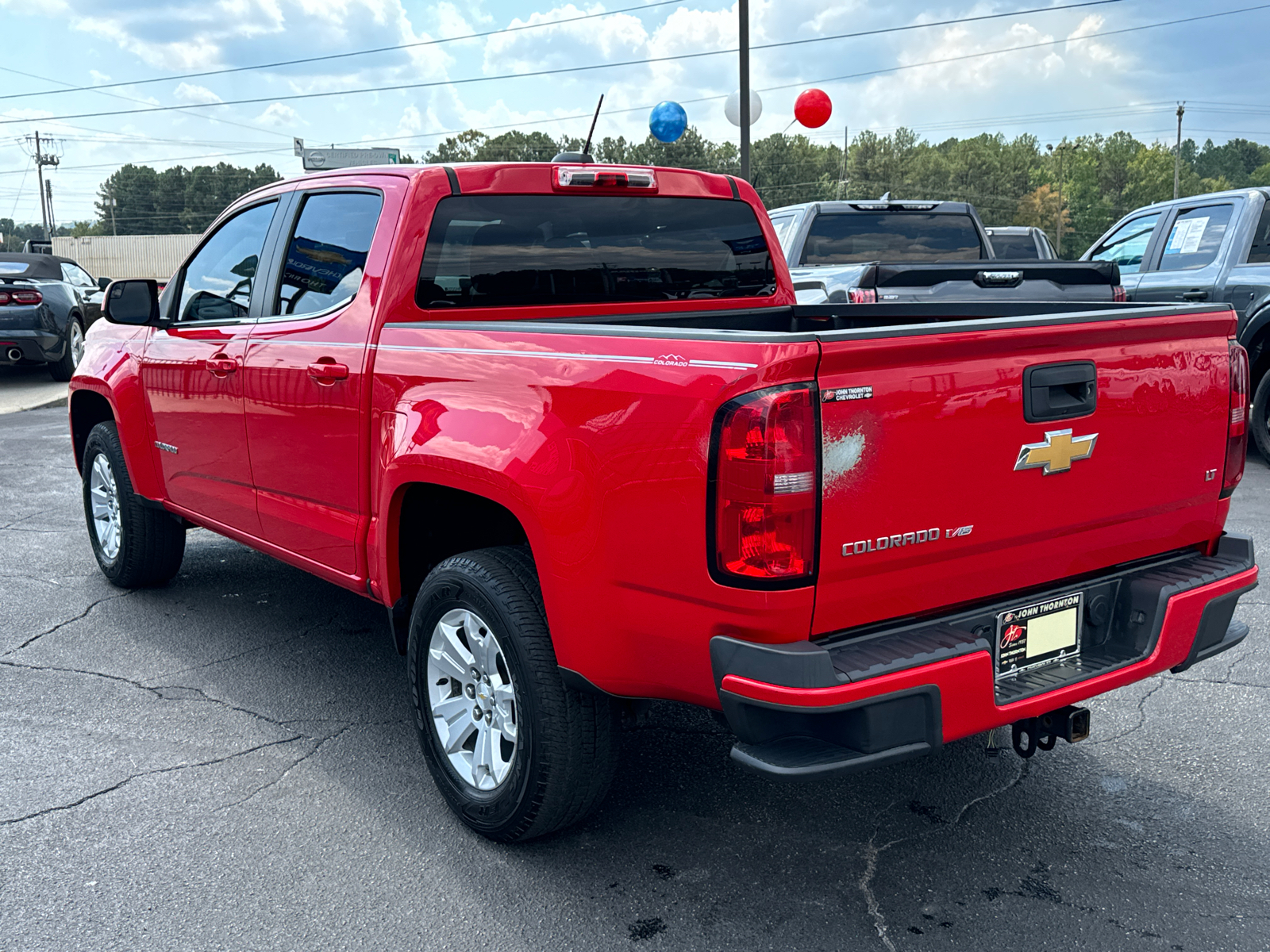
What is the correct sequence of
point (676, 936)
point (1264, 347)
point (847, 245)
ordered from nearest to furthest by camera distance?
point (676, 936) < point (1264, 347) < point (847, 245)

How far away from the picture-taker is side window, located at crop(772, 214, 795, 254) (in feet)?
33.1

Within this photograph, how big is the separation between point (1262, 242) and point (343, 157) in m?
18.3

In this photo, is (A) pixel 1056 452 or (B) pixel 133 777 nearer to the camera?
(A) pixel 1056 452

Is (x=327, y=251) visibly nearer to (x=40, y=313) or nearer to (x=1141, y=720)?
(x=1141, y=720)

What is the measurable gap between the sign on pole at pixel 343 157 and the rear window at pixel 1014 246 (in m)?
9.66

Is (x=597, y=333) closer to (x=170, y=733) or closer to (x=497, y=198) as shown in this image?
(x=497, y=198)

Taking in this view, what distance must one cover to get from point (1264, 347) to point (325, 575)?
7.43m

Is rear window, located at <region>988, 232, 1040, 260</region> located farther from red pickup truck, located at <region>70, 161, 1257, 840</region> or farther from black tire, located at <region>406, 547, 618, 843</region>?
black tire, located at <region>406, 547, 618, 843</region>

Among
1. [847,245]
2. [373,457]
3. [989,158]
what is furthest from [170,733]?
[989,158]

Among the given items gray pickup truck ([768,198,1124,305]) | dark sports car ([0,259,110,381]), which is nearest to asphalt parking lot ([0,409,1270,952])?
gray pickup truck ([768,198,1124,305])

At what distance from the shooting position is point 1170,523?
302cm

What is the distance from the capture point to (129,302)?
475cm

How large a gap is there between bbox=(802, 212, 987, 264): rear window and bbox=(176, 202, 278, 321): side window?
6185 millimetres

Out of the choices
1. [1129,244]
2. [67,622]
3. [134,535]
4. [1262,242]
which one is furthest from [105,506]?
[1129,244]
